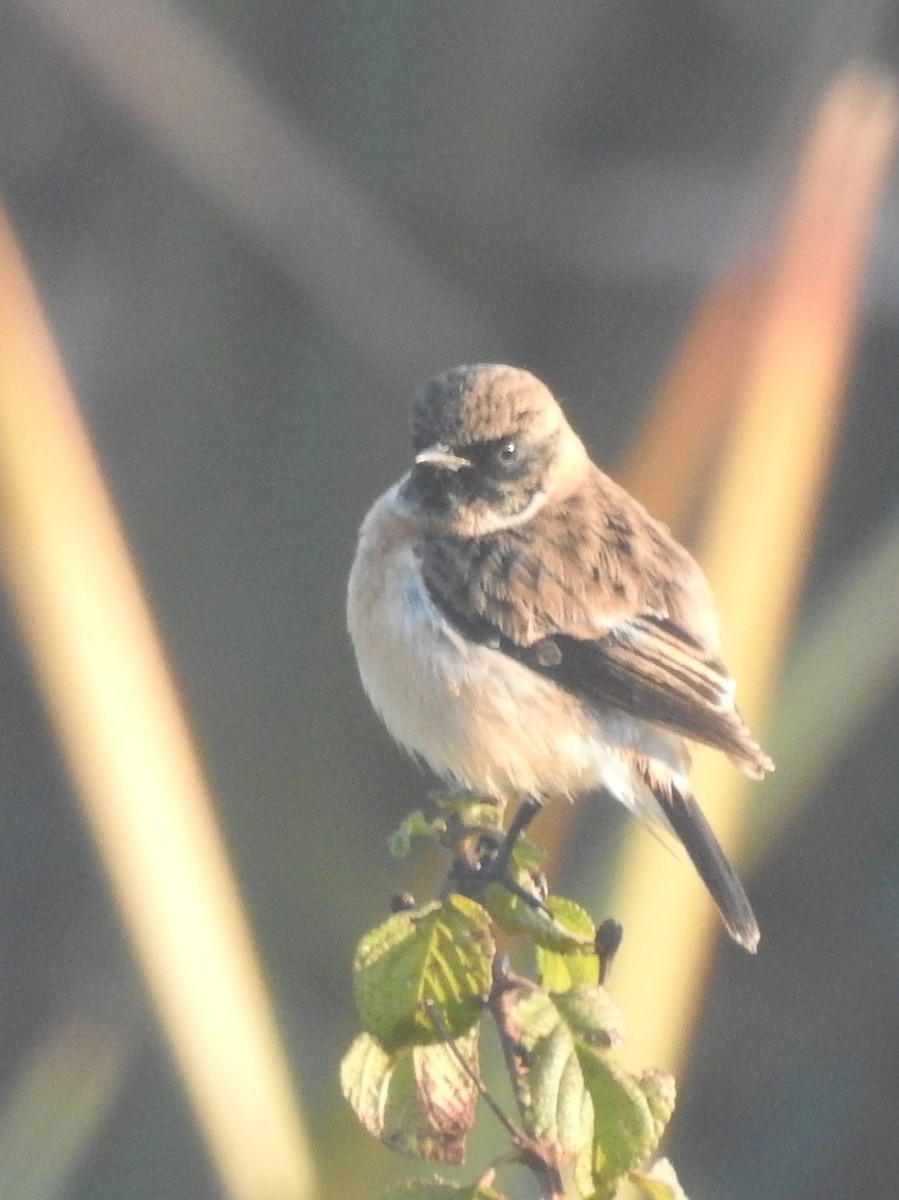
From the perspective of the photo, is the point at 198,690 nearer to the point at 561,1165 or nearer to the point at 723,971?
the point at 723,971

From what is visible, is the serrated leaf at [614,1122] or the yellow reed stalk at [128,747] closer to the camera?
the serrated leaf at [614,1122]

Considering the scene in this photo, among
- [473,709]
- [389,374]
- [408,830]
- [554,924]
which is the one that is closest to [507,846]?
[408,830]

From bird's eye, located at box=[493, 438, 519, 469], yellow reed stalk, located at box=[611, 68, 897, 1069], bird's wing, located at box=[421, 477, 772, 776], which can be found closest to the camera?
bird's wing, located at box=[421, 477, 772, 776]

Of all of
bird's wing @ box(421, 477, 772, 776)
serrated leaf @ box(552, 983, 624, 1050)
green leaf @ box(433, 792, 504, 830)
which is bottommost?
serrated leaf @ box(552, 983, 624, 1050)

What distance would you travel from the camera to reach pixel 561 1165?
1556 millimetres

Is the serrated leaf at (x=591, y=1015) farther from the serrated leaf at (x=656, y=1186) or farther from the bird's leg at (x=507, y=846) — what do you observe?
the bird's leg at (x=507, y=846)

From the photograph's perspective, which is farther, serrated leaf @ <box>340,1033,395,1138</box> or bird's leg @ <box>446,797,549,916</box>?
bird's leg @ <box>446,797,549,916</box>

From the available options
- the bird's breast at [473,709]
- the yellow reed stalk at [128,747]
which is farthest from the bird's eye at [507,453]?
the yellow reed stalk at [128,747]

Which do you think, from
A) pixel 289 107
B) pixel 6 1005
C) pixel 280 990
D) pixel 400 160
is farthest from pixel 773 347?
pixel 6 1005

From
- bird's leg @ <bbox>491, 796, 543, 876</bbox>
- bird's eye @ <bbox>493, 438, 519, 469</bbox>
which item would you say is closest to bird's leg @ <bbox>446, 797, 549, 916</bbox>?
bird's leg @ <bbox>491, 796, 543, 876</bbox>

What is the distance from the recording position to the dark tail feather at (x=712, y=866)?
2.73 metres

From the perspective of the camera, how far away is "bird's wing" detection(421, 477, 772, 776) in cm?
291

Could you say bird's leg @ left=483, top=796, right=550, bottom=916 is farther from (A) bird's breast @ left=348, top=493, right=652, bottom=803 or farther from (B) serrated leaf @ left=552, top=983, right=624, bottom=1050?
(A) bird's breast @ left=348, top=493, right=652, bottom=803

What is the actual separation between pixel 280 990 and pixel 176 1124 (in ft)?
1.82
